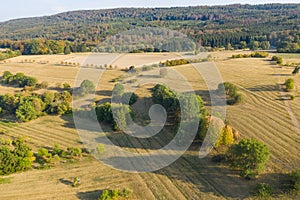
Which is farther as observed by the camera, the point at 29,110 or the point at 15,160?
the point at 29,110

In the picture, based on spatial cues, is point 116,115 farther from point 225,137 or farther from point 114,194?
point 225,137

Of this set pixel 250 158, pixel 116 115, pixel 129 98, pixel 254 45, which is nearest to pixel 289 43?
pixel 254 45

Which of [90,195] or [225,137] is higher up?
[225,137]

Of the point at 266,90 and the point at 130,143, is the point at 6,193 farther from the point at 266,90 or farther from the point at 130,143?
the point at 266,90

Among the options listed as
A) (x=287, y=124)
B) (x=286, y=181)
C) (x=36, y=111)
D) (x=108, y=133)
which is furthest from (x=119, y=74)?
(x=286, y=181)

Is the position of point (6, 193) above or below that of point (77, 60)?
below
